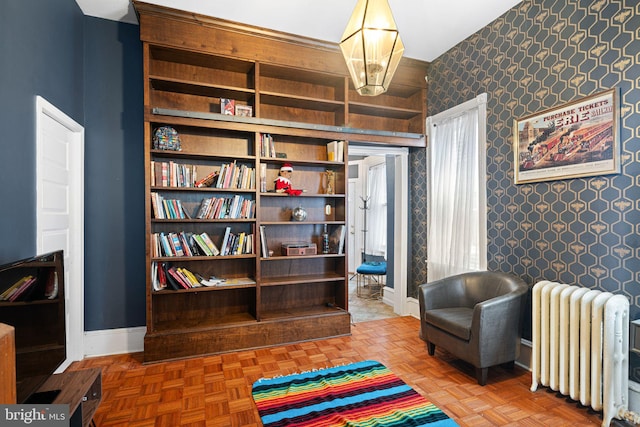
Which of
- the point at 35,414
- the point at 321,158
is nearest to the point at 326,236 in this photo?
the point at 321,158

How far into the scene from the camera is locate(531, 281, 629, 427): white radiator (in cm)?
197

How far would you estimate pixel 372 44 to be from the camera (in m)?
1.67

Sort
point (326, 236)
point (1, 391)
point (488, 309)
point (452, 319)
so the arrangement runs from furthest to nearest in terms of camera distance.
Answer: point (326, 236) < point (452, 319) < point (488, 309) < point (1, 391)

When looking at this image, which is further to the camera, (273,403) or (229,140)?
(229,140)

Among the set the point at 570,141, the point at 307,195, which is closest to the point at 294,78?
the point at 307,195

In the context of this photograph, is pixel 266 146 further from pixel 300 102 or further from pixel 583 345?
pixel 583 345

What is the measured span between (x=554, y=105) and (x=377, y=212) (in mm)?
3924

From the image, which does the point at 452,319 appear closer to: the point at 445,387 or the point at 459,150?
the point at 445,387

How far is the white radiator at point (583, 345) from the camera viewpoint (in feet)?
6.48

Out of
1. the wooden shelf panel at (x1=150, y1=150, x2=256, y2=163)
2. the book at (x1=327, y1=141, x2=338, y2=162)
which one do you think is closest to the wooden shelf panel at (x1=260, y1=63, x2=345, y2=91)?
the book at (x1=327, y1=141, x2=338, y2=162)

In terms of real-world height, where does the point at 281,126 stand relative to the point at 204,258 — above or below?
above

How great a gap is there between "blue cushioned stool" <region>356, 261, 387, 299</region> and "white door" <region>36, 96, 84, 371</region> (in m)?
3.45

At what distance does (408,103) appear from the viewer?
166 inches

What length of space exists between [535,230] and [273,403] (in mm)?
2441
